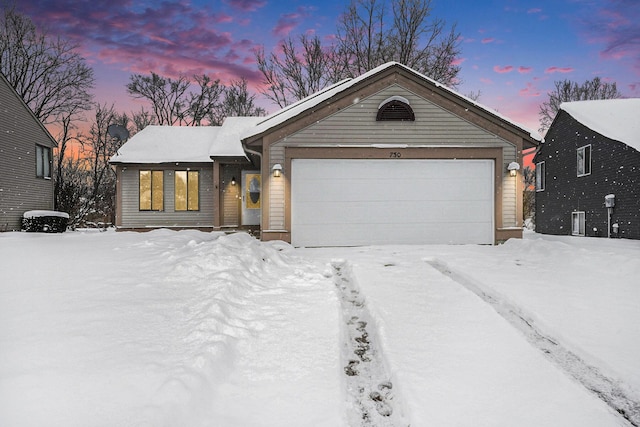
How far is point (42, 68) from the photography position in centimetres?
2262

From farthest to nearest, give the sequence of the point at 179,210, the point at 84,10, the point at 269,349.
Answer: the point at 179,210 < the point at 84,10 < the point at 269,349

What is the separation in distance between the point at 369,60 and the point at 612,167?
13.8 m

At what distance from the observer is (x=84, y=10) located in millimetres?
11055

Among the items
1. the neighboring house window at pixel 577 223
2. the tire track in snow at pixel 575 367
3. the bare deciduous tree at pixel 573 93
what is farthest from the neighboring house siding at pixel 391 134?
the bare deciduous tree at pixel 573 93

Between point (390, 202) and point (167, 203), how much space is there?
9.77 meters

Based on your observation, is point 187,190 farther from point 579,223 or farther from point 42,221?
point 579,223

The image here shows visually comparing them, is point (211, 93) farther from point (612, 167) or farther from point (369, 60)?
point (612, 167)

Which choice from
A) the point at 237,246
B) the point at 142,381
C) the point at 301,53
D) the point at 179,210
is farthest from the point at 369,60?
the point at 142,381

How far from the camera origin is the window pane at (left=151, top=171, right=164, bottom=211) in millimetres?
15008

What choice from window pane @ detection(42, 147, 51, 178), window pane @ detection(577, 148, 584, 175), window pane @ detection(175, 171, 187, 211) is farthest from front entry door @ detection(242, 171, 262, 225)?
window pane @ detection(577, 148, 584, 175)

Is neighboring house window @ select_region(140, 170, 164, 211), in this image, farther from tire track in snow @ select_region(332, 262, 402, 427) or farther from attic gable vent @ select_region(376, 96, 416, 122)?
tire track in snow @ select_region(332, 262, 402, 427)

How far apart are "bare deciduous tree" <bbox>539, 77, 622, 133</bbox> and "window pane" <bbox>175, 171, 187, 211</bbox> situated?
28.2 meters

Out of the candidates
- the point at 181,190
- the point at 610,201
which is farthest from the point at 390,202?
the point at 610,201

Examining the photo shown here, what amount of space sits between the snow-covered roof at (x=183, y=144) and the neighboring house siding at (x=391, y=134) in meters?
4.64
